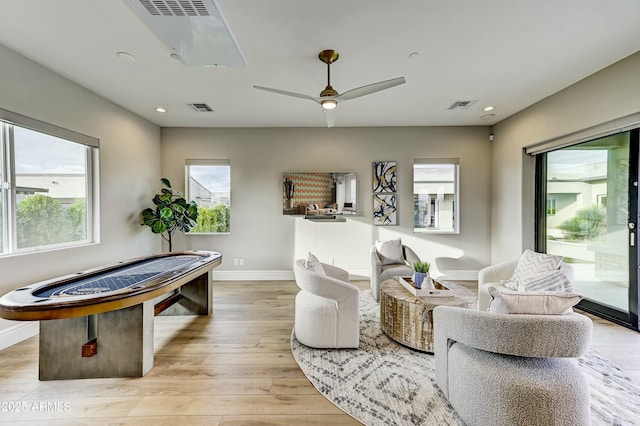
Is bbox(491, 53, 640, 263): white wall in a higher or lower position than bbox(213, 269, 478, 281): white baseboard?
higher

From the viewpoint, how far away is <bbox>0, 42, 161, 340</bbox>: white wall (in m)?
2.60

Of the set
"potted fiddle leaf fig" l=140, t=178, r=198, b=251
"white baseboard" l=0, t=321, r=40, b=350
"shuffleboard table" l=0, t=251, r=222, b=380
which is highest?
"potted fiddle leaf fig" l=140, t=178, r=198, b=251

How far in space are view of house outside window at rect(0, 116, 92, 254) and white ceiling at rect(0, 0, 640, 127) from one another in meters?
0.88

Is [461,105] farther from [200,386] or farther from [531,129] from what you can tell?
[200,386]

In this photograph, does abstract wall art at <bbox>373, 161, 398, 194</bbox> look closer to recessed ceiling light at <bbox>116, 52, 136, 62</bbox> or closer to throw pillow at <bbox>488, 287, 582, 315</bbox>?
throw pillow at <bbox>488, 287, 582, 315</bbox>

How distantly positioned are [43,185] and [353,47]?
378cm

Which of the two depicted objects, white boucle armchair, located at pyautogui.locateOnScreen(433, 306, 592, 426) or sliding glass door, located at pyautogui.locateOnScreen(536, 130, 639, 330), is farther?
sliding glass door, located at pyautogui.locateOnScreen(536, 130, 639, 330)

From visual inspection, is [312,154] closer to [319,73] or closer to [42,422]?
[319,73]

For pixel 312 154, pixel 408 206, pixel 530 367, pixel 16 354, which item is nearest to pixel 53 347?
pixel 16 354

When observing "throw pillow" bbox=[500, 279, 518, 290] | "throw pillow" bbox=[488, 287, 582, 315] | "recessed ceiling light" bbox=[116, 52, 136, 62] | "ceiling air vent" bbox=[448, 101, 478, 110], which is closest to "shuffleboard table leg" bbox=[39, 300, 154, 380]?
"recessed ceiling light" bbox=[116, 52, 136, 62]

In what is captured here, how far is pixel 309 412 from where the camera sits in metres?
1.72

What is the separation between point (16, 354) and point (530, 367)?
4.16m

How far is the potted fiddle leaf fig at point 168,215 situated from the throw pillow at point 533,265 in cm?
474

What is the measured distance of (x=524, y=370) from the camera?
140 centimetres
